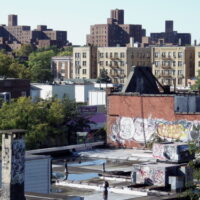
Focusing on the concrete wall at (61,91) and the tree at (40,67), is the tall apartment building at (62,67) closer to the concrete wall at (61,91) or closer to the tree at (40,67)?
the tree at (40,67)

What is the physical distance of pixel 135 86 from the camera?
6116 cm

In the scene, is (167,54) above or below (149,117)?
above

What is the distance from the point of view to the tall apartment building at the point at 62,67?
166 meters

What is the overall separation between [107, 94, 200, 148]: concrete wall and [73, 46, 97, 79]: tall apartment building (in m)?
92.3

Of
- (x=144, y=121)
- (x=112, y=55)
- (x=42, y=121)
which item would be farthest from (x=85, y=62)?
(x=42, y=121)

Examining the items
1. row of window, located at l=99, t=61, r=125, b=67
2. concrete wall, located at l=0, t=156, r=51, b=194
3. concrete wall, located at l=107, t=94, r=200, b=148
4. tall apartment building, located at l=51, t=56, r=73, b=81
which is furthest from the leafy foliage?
tall apartment building, located at l=51, t=56, r=73, b=81

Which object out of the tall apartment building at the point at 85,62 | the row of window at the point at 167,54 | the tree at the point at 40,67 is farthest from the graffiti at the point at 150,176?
the tall apartment building at the point at 85,62

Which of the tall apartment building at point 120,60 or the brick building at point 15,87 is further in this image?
the tall apartment building at point 120,60

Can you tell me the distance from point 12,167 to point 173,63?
11655cm

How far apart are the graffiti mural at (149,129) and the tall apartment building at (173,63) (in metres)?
80.0

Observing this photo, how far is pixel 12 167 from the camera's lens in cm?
2231

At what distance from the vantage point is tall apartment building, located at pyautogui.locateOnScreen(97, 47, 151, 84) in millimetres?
143375

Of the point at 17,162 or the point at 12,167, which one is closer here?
the point at 12,167

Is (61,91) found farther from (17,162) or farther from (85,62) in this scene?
(17,162)
